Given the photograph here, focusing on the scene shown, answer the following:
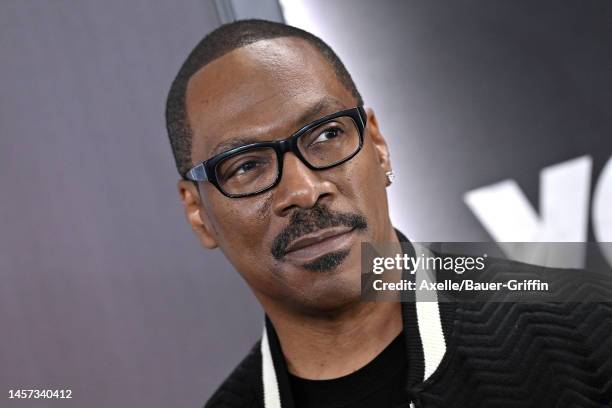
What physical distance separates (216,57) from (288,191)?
1.22ft

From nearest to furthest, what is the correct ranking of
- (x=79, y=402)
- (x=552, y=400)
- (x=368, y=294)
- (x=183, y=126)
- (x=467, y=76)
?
(x=552, y=400), (x=368, y=294), (x=183, y=126), (x=79, y=402), (x=467, y=76)

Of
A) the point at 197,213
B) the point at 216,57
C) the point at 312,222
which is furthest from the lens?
the point at 197,213

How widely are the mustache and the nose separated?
2cm

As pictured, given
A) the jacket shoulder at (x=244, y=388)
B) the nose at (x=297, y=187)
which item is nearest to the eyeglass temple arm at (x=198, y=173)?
the nose at (x=297, y=187)

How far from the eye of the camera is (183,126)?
69.7 inches

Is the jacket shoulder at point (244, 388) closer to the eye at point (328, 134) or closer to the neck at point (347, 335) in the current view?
the neck at point (347, 335)

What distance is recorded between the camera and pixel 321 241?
60.8 inches

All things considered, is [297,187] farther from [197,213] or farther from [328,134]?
[197,213]

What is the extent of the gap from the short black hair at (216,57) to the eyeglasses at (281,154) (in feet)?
0.42

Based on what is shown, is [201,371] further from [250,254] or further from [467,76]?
[467,76]

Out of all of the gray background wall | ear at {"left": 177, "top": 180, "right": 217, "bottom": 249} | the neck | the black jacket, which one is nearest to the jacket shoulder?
the neck

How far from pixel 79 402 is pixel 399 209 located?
1114 mm

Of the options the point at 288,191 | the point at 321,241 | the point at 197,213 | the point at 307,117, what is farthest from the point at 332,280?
the point at 197,213

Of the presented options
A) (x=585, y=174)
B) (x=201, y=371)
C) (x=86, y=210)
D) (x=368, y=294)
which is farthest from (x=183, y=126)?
(x=585, y=174)
